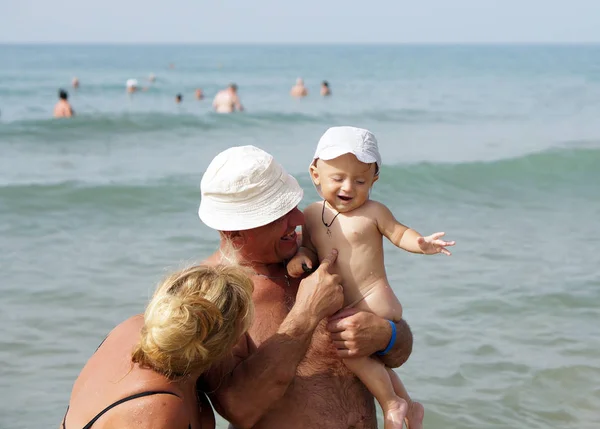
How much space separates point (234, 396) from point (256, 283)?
497 mm

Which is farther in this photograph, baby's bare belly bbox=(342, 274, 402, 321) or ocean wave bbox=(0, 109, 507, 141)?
ocean wave bbox=(0, 109, 507, 141)

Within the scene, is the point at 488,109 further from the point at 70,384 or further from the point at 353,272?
the point at 353,272

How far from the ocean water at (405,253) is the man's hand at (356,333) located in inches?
24.6

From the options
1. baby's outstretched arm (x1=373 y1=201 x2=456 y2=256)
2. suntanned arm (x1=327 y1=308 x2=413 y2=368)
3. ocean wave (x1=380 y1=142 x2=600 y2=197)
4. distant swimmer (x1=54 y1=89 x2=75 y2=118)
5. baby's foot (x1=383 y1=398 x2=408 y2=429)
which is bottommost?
distant swimmer (x1=54 y1=89 x2=75 y2=118)

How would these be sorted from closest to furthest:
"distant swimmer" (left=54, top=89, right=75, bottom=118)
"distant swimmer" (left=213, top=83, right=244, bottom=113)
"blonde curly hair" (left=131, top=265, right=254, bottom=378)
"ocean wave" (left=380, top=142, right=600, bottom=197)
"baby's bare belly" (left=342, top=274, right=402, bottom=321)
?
1. "blonde curly hair" (left=131, top=265, right=254, bottom=378)
2. "baby's bare belly" (left=342, top=274, right=402, bottom=321)
3. "ocean wave" (left=380, top=142, right=600, bottom=197)
4. "distant swimmer" (left=54, top=89, right=75, bottom=118)
5. "distant swimmer" (left=213, top=83, right=244, bottom=113)

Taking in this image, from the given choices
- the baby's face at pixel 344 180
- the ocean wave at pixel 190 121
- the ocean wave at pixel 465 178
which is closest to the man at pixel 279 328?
the baby's face at pixel 344 180

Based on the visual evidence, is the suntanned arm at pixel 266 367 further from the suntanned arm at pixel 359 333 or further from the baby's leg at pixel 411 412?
the baby's leg at pixel 411 412

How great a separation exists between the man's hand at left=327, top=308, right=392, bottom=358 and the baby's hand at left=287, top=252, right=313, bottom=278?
210 mm

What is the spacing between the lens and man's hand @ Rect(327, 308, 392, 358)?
10.5 feet

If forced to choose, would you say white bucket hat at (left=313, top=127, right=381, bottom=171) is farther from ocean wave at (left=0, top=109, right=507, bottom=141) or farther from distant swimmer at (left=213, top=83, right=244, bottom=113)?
distant swimmer at (left=213, top=83, right=244, bottom=113)

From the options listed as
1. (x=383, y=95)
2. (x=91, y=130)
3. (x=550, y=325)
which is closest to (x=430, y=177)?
(x=550, y=325)

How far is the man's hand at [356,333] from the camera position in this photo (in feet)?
10.5

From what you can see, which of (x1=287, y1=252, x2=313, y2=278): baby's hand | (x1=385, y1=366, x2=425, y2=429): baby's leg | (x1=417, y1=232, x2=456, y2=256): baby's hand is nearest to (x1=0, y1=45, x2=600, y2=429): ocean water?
(x1=287, y1=252, x2=313, y2=278): baby's hand

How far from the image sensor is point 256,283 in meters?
3.27
